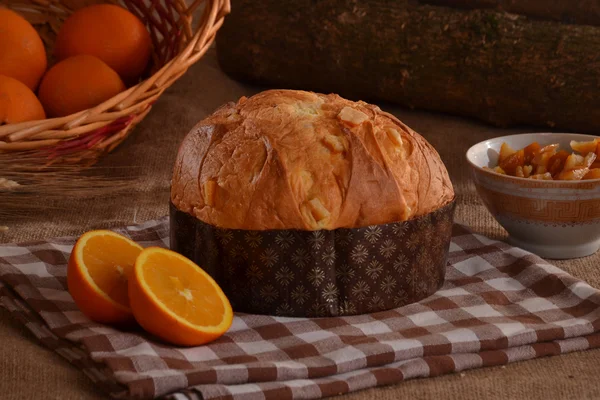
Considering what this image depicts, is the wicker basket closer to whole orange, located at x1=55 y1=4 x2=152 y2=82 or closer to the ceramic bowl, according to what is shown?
whole orange, located at x1=55 y1=4 x2=152 y2=82

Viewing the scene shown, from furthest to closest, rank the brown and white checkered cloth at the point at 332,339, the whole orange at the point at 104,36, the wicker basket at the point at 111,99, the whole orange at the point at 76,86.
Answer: the whole orange at the point at 104,36
the whole orange at the point at 76,86
the wicker basket at the point at 111,99
the brown and white checkered cloth at the point at 332,339

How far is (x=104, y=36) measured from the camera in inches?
93.5

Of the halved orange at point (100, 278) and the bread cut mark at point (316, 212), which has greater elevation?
the bread cut mark at point (316, 212)

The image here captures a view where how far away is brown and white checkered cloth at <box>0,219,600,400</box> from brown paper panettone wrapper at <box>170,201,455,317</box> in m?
0.03

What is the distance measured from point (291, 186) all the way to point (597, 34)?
147cm

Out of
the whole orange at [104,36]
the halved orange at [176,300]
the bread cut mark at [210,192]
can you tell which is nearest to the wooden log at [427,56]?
the whole orange at [104,36]

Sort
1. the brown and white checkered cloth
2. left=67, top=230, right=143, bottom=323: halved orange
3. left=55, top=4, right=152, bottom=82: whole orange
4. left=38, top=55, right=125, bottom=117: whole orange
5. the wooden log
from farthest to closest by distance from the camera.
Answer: the wooden log, left=55, top=4, right=152, bottom=82: whole orange, left=38, top=55, right=125, bottom=117: whole orange, left=67, top=230, right=143, bottom=323: halved orange, the brown and white checkered cloth

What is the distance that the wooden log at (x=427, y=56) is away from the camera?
Result: 2.61 meters

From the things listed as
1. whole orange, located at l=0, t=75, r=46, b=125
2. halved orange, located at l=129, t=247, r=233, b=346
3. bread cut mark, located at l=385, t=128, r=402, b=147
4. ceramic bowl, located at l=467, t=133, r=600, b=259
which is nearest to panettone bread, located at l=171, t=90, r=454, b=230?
bread cut mark, located at l=385, t=128, r=402, b=147

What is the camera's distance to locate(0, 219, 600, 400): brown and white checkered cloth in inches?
49.6

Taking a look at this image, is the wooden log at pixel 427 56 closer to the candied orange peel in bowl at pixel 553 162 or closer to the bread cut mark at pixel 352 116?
the candied orange peel in bowl at pixel 553 162

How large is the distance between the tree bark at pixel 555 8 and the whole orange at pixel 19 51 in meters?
1.28

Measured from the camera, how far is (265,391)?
4.05 feet

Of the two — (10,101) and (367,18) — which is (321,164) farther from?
(367,18)
